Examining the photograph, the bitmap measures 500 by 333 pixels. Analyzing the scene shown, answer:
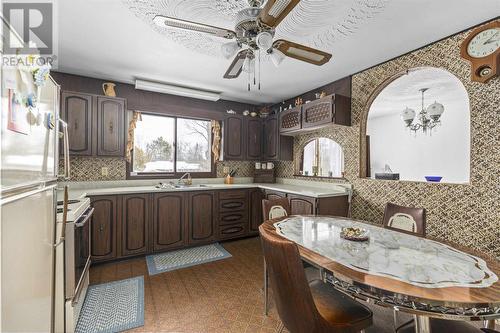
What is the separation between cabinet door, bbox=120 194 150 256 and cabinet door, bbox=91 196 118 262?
0.11m

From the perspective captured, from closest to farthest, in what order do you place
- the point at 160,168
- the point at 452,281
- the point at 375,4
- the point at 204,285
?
the point at 452,281 < the point at 375,4 < the point at 204,285 < the point at 160,168

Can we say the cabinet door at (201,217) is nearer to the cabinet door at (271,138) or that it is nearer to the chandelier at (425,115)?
the cabinet door at (271,138)

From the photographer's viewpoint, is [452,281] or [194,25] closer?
[452,281]

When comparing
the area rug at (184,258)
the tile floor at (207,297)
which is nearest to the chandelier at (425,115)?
the tile floor at (207,297)

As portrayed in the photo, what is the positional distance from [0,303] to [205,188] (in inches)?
111

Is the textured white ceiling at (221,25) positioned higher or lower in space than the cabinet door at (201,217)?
higher

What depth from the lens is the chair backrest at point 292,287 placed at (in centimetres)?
108

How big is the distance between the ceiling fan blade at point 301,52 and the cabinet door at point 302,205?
1844 millimetres

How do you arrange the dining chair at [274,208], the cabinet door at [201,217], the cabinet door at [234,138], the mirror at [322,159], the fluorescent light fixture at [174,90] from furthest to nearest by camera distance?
the cabinet door at [234,138] < the mirror at [322,159] < the cabinet door at [201,217] < the fluorescent light fixture at [174,90] < the dining chair at [274,208]

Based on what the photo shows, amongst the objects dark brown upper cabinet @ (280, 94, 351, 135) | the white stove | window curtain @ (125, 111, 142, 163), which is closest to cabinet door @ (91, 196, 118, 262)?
the white stove

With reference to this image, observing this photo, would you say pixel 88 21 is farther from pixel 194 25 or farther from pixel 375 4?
pixel 375 4

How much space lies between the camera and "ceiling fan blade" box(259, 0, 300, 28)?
1114 mm

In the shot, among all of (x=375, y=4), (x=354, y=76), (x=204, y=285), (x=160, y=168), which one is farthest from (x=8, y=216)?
(x=354, y=76)

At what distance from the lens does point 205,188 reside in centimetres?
360
